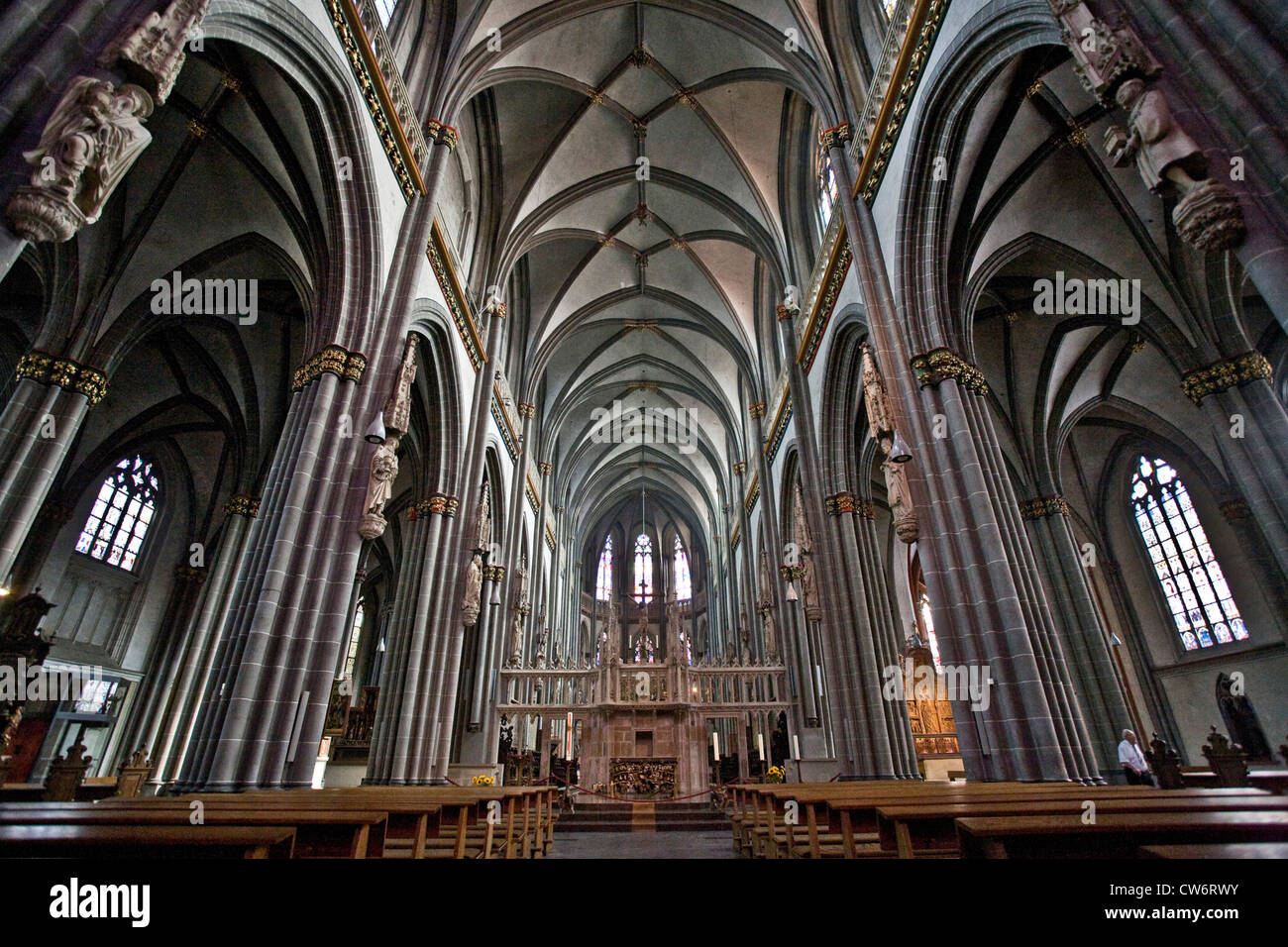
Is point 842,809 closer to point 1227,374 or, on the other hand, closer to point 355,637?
point 1227,374

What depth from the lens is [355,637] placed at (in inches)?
948

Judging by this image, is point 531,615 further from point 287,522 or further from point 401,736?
point 287,522

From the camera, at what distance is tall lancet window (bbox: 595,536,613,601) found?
37.4 m

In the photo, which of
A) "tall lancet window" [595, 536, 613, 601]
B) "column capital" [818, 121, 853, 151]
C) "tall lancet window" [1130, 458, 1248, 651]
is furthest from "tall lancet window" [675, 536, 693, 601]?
"column capital" [818, 121, 853, 151]

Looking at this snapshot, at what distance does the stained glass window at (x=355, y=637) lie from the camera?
21766mm

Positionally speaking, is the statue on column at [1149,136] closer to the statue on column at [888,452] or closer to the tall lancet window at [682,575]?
the statue on column at [888,452]

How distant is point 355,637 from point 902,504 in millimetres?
22850

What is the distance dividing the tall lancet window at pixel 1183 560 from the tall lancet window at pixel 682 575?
80.3 feet

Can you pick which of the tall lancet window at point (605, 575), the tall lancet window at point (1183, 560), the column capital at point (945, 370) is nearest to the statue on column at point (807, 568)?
the column capital at point (945, 370)

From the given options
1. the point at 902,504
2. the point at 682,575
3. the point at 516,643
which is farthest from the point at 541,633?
the point at 682,575

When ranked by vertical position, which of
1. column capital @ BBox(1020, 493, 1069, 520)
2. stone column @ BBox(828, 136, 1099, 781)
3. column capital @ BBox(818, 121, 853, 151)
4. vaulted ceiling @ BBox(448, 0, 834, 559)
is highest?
vaulted ceiling @ BBox(448, 0, 834, 559)

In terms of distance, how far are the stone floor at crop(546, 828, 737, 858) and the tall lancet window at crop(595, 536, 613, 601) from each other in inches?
1051

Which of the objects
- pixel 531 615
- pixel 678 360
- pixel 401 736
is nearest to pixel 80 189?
pixel 401 736

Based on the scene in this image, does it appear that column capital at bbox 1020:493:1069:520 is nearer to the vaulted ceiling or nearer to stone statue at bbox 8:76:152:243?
the vaulted ceiling
